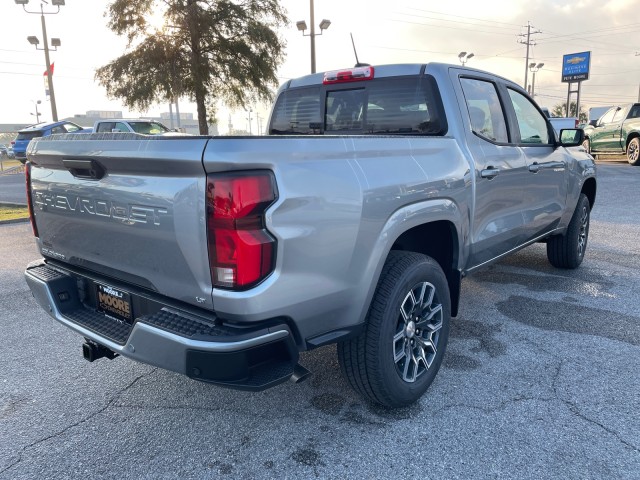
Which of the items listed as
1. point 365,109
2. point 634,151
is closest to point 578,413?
point 365,109

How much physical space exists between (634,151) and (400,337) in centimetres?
1744

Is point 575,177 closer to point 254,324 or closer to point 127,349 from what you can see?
point 254,324

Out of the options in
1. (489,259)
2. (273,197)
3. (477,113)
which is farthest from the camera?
(489,259)

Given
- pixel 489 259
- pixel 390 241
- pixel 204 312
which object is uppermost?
pixel 390 241

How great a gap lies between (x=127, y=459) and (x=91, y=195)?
1277 mm

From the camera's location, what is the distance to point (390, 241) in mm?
2471

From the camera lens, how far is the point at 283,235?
195cm

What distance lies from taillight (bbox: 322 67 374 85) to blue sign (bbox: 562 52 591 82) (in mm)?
49056

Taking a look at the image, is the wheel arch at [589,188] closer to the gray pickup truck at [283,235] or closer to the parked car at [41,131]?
the gray pickup truck at [283,235]

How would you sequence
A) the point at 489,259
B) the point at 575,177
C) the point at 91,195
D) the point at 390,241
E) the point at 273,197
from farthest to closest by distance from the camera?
the point at 575,177 → the point at 489,259 → the point at 390,241 → the point at 91,195 → the point at 273,197

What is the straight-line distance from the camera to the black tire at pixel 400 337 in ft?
8.15

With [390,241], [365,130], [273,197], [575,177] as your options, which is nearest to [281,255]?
[273,197]

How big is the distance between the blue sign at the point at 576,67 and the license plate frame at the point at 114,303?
5107cm

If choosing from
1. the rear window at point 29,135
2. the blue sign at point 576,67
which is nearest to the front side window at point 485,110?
the rear window at point 29,135
